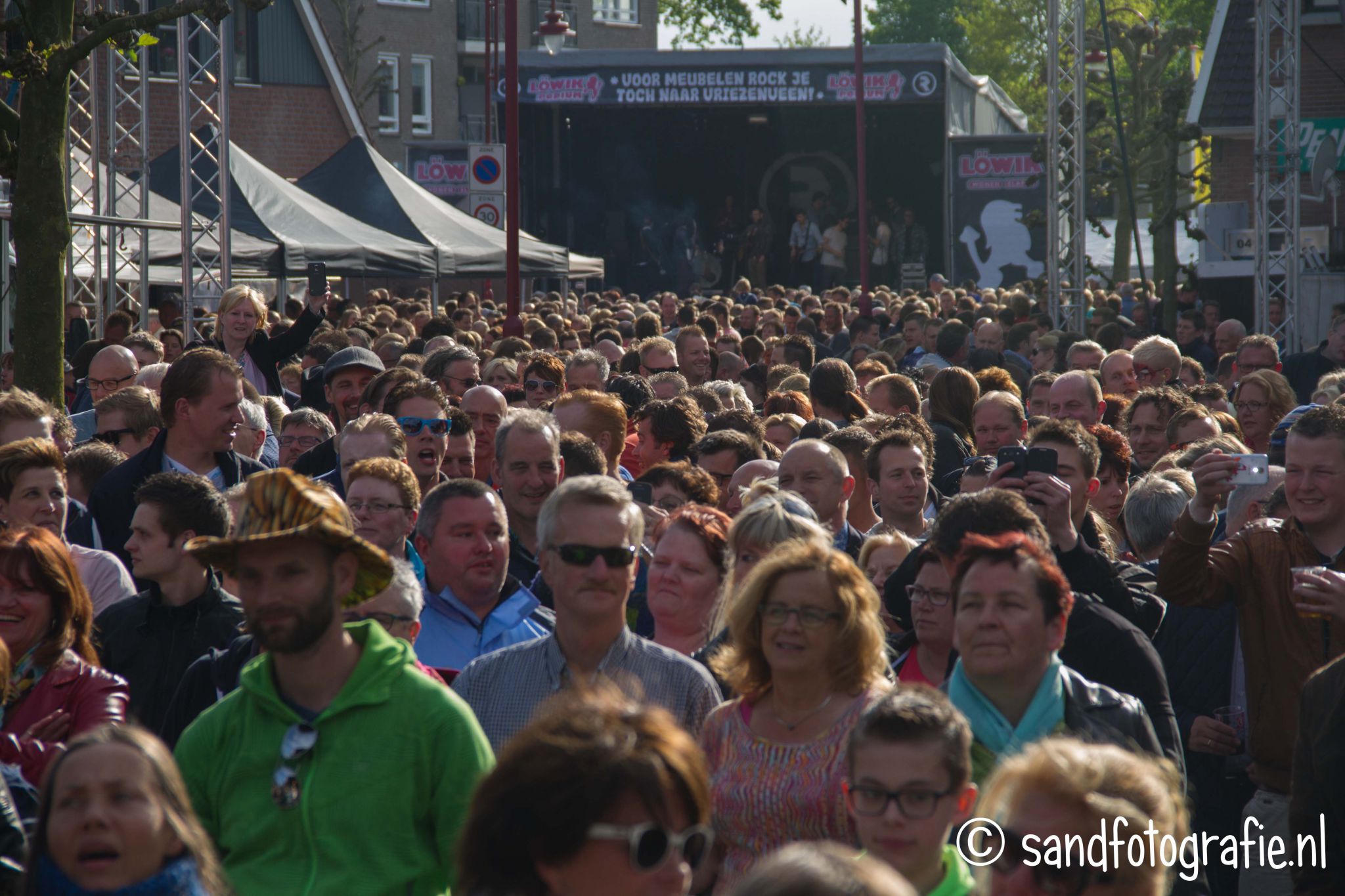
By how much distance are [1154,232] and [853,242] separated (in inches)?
503

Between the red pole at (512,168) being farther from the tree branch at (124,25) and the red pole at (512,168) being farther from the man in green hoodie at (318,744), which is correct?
the man in green hoodie at (318,744)

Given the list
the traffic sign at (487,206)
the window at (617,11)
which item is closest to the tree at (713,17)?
the window at (617,11)

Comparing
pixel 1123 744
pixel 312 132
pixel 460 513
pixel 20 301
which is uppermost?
pixel 312 132

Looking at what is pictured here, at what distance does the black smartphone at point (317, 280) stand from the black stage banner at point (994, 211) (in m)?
20.7

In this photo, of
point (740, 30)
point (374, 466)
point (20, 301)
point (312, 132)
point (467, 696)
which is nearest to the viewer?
point (467, 696)

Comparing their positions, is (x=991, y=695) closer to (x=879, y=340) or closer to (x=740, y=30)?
(x=879, y=340)

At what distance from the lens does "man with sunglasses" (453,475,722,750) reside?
450cm

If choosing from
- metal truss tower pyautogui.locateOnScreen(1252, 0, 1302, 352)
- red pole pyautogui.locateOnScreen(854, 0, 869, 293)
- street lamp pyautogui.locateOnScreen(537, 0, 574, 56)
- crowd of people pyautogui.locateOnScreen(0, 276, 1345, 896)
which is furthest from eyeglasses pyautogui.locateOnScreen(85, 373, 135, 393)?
red pole pyautogui.locateOnScreen(854, 0, 869, 293)

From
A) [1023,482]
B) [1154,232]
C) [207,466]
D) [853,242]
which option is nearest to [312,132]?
[853,242]

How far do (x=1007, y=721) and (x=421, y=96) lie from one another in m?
49.4

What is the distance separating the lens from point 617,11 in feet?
195

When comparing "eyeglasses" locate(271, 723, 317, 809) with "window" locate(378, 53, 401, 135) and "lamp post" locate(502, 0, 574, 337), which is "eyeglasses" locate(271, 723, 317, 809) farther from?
"window" locate(378, 53, 401, 135)

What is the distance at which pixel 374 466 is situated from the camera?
635cm

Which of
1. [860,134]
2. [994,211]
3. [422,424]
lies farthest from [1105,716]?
[994,211]
